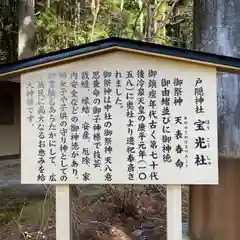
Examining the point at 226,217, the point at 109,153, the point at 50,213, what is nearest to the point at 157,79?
the point at 109,153

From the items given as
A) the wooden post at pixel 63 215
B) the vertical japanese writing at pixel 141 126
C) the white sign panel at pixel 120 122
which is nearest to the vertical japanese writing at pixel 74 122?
the white sign panel at pixel 120 122

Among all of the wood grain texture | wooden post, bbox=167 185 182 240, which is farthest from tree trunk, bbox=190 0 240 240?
wooden post, bbox=167 185 182 240

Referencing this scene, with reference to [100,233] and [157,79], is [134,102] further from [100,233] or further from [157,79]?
[100,233]

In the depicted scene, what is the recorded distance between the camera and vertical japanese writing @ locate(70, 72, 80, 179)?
135 inches

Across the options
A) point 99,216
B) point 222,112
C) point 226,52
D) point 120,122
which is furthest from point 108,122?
point 99,216

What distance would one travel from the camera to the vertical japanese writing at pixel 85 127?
341 centimetres

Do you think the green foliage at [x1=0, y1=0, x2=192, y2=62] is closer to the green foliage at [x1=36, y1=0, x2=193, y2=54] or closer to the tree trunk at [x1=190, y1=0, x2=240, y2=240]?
the green foliage at [x1=36, y1=0, x2=193, y2=54]

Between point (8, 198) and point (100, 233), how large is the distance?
263 cm

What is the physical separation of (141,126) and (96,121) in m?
0.36

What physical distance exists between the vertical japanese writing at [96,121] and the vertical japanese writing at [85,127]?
5 cm

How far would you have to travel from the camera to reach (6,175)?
33.7ft

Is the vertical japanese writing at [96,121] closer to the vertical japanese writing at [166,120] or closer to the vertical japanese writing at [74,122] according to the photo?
the vertical japanese writing at [74,122]

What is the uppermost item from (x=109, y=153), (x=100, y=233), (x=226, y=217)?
(x=109, y=153)

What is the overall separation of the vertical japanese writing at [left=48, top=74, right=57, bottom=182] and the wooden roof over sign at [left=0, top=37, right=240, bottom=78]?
6.2 inches
